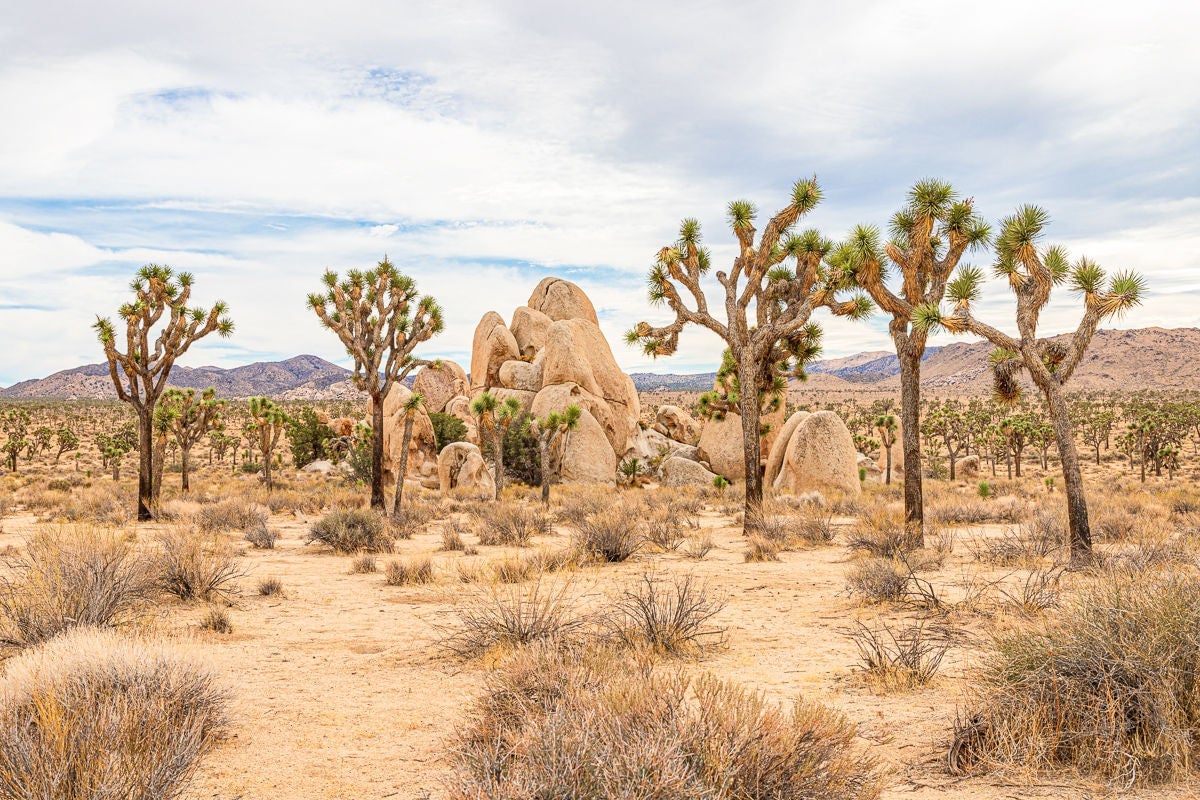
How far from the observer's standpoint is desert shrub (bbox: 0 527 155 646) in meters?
6.20

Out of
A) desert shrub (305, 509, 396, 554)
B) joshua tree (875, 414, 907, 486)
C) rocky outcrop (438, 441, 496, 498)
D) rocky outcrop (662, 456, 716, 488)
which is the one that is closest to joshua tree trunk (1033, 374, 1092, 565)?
desert shrub (305, 509, 396, 554)

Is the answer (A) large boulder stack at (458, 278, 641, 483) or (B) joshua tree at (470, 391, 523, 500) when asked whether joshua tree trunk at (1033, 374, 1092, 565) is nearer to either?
(B) joshua tree at (470, 391, 523, 500)

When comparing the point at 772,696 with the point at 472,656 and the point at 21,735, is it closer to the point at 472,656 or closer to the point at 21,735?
the point at 472,656

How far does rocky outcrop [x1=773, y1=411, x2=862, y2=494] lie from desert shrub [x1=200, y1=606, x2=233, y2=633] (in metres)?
21.9

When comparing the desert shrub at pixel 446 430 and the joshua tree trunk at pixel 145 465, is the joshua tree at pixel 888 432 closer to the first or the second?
the desert shrub at pixel 446 430

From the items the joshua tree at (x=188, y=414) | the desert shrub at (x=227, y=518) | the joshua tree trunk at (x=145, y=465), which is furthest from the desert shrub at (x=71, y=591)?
the joshua tree at (x=188, y=414)

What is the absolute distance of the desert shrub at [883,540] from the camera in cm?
1212

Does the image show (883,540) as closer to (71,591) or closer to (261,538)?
(71,591)

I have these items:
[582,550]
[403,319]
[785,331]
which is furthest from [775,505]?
[403,319]

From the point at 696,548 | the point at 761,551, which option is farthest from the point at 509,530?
the point at 761,551

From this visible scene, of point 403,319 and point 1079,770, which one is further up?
point 403,319

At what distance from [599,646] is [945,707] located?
8.82 feet

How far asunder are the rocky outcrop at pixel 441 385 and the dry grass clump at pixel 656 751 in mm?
39767

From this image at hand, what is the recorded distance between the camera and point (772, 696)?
5.68 metres
